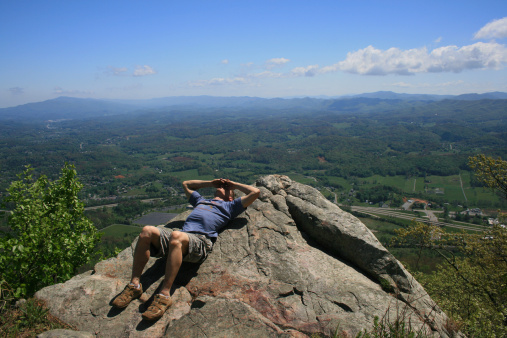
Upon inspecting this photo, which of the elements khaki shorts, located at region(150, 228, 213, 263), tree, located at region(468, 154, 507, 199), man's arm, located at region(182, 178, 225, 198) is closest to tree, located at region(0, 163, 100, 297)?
khaki shorts, located at region(150, 228, 213, 263)

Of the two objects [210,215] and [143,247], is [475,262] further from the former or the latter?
[143,247]

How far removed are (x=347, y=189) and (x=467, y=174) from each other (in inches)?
2239

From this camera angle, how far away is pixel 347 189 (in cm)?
10975

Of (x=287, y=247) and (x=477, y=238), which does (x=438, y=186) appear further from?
(x=287, y=247)

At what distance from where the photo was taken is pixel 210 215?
7617 mm

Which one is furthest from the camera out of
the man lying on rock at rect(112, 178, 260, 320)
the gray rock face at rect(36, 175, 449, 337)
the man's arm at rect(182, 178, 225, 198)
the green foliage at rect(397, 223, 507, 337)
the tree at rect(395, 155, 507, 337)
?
the tree at rect(395, 155, 507, 337)

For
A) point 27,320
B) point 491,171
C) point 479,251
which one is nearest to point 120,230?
point 27,320

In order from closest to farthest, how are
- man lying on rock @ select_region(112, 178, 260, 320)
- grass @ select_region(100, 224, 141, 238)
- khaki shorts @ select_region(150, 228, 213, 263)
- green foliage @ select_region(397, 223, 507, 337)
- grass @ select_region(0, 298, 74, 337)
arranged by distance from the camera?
1. grass @ select_region(0, 298, 74, 337)
2. man lying on rock @ select_region(112, 178, 260, 320)
3. khaki shorts @ select_region(150, 228, 213, 263)
4. green foliage @ select_region(397, 223, 507, 337)
5. grass @ select_region(100, 224, 141, 238)

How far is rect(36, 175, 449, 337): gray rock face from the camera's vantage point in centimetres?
516

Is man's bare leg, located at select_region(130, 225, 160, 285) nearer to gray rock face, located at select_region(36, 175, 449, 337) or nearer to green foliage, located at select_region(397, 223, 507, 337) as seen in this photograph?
gray rock face, located at select_region(36, 175, 449, 337)

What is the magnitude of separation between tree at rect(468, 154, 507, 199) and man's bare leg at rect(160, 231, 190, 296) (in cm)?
1476

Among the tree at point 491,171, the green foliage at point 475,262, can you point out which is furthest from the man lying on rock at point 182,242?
the tree at point 491,171

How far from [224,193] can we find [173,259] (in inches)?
123

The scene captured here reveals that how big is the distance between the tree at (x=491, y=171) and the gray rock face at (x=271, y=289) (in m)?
10.3
